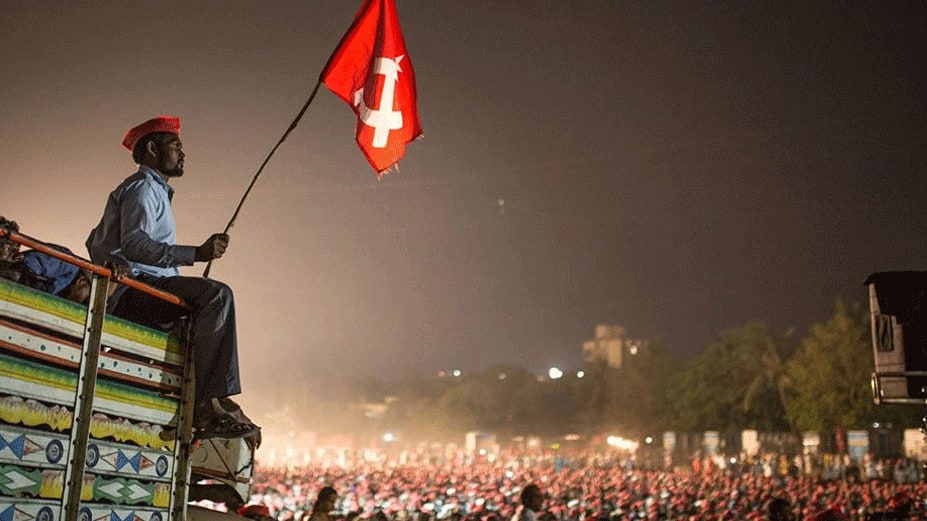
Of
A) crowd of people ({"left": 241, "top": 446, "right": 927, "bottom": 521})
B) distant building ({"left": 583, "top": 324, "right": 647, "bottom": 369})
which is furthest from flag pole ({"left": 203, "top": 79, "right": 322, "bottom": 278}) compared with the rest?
distant building ({"left": 583, "top": 324, "right": 647, "bottom": 369})

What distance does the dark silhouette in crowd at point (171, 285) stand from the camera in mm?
4672

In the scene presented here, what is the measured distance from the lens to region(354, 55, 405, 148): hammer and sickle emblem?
24.5 ft

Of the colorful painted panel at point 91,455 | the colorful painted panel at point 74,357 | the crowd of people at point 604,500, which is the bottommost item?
the crowd of people at point 604,500

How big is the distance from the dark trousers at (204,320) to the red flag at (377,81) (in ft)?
9.13

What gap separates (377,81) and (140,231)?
3292 mm

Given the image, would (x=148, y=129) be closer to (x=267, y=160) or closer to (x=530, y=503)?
(x=267, y=160)

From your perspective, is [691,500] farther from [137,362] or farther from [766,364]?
[766,364]

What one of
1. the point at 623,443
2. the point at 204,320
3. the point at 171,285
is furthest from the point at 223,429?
the point at 623,443

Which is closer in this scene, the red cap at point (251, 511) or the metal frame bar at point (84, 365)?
the metal frame bar at point (84, 365)

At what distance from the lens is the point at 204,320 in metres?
4.71

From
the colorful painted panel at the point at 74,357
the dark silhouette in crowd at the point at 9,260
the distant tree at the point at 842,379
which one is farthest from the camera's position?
the distant tree at the point at 842,379

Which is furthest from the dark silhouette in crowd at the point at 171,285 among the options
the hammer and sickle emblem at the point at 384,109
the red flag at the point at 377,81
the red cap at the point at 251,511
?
the red cap at the point at 251,511

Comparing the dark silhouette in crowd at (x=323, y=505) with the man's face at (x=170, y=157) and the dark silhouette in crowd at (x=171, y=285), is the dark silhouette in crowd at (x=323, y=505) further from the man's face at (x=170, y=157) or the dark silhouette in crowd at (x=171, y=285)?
the man's face at (x=170, y=157)

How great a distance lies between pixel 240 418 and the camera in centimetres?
514
